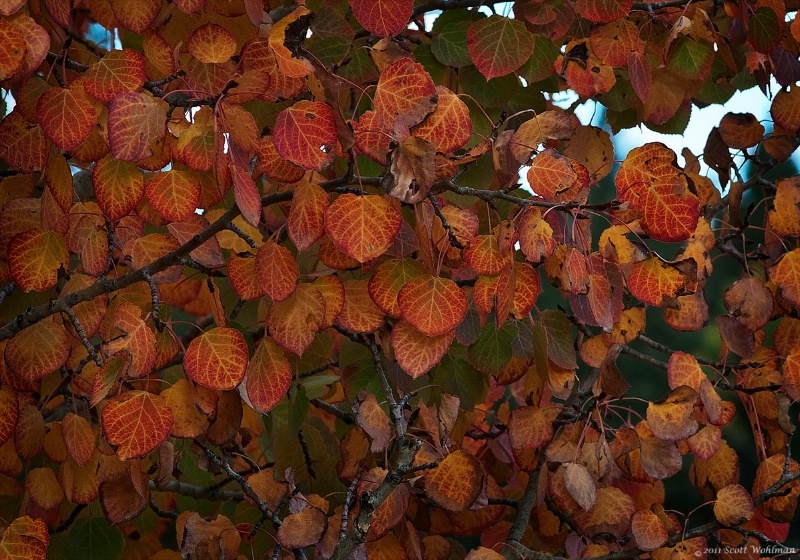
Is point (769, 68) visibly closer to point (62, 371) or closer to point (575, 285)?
point (575, 285)

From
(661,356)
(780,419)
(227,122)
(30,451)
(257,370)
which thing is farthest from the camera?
(661,356)

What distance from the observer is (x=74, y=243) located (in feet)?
3.23

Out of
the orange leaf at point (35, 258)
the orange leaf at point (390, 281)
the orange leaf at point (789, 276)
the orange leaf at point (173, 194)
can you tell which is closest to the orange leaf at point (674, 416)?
the orange leaf at point (789, 276)

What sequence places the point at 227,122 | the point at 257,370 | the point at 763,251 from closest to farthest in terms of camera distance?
the point at 227,122, the point at 257,370, the point at 763,251

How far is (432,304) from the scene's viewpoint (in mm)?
890

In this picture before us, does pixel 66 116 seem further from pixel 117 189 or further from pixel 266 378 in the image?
pixel 266 378

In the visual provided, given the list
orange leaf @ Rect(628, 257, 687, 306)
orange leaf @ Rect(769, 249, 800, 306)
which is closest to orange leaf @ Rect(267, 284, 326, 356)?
orange leaf @ Rect(628, 257, 687, 306)

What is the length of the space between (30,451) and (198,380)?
328 mm

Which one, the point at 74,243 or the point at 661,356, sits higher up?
the point at 74,243

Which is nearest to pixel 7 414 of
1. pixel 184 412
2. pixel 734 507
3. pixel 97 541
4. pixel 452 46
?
pixel 184 412

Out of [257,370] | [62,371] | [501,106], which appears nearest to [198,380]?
[257,370]

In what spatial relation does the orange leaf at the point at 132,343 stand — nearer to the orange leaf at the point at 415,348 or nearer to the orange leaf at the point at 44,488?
the orange leaf at the point at 415,348

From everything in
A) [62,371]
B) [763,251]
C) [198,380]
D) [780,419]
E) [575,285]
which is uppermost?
[575,285]

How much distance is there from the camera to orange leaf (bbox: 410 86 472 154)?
2.86ft
